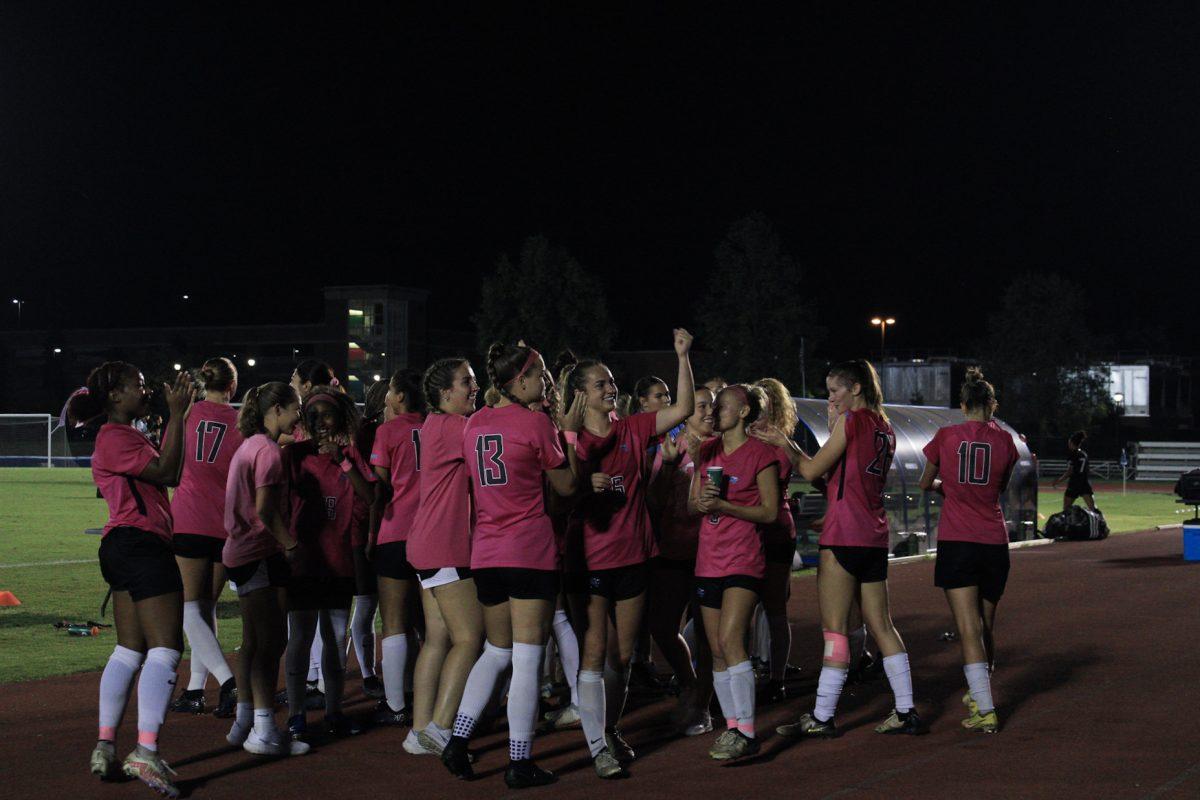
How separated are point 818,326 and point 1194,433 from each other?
73.4 ft

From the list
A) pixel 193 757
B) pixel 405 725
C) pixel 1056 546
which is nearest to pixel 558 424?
pixel 405 725

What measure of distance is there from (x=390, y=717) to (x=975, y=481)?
3.72 m

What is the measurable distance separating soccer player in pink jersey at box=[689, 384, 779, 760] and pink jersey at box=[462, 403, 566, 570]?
950mm

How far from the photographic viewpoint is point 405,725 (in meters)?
7.89

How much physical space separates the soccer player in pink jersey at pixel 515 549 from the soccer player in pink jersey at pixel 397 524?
1.18m

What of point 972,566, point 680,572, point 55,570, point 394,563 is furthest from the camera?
point 55,570

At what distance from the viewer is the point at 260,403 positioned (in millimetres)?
7445

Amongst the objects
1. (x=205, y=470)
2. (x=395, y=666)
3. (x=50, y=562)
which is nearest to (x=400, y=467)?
(x=395, y=666)

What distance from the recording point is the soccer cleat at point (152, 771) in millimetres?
6207

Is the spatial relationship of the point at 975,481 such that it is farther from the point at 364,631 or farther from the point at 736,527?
the point at 364,631

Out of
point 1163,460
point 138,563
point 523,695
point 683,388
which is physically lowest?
point 1163,460

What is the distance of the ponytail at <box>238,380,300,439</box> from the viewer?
7426 millimetres

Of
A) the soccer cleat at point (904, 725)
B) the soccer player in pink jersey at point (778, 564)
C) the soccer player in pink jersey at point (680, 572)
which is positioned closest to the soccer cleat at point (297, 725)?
the soccer player in pink jersey at point (680, 572)

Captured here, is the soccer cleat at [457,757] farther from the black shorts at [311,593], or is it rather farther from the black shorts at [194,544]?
the black shorts at [194,544]
